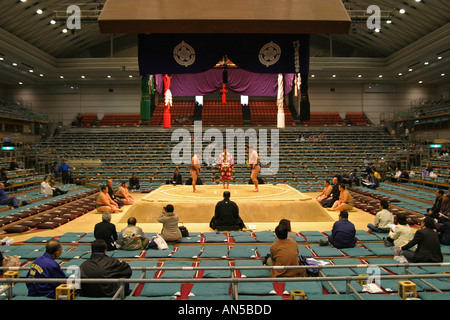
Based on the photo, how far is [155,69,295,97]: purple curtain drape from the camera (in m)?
7.43

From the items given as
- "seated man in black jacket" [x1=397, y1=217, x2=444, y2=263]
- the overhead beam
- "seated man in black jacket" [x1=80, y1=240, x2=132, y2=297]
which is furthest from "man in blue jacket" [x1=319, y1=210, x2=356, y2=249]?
"seated man in black jacket" [x1=80, y1=240, x2=132, y2=297]

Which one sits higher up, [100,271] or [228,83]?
[228,83]

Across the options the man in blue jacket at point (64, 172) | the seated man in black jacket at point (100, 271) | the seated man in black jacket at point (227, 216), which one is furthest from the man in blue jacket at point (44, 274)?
the man in blue jacket at point (64, 172)

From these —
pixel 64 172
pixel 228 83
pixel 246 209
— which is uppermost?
pixel 228 83

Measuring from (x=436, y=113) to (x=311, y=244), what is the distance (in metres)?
14.1

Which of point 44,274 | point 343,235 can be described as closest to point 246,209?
point 343,235

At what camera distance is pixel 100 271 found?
239 centimetres

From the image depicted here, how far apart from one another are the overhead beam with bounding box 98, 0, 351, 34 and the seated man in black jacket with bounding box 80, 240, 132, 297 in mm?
2223

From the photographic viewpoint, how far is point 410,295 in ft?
7.40

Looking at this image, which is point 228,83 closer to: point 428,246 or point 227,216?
point 227,216

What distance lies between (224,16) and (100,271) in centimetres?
262

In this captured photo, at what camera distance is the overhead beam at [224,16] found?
3129mm

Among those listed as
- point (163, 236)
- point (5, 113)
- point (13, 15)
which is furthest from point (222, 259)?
point (5, 113)

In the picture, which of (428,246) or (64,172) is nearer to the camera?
(428,246)
